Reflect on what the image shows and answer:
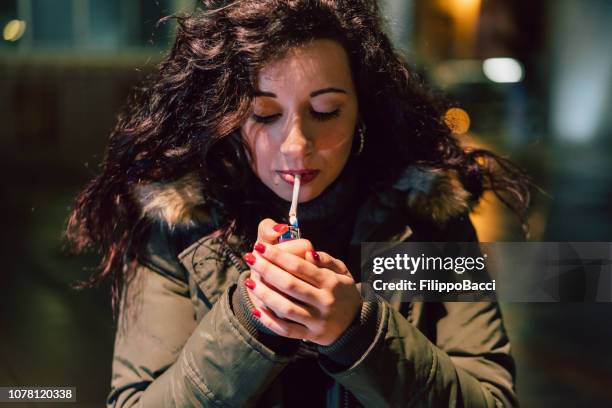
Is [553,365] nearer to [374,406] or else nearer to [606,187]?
[374,406]

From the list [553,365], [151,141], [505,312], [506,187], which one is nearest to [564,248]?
[506,187]

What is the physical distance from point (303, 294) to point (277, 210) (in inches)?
20.7

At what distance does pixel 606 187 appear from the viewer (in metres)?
10.1

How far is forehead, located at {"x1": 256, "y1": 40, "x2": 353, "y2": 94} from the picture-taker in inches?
62.0

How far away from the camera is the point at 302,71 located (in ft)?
5.16

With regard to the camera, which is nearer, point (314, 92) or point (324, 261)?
point (324, 261)

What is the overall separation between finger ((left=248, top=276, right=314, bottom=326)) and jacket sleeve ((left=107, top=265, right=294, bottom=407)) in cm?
11

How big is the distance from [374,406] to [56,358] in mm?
2733

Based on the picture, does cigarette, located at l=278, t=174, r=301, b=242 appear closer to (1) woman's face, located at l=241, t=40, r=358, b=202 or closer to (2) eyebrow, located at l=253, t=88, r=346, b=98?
(1) woman's face, located at l=241, t=40, r=358, b=202

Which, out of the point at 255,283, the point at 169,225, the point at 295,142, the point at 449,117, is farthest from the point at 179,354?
the point at 449,117

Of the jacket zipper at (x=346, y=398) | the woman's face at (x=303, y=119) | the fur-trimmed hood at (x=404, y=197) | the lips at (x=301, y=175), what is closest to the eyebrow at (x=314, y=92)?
the woman's face at (x=303, y=119)

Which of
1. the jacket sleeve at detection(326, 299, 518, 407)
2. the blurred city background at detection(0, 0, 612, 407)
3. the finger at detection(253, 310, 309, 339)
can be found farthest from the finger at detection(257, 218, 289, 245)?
the blurred city background at detection(0, 0, 612, 407)

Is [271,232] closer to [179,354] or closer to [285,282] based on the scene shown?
[285,282]

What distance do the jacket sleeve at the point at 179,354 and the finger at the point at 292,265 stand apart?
0.55 ft
